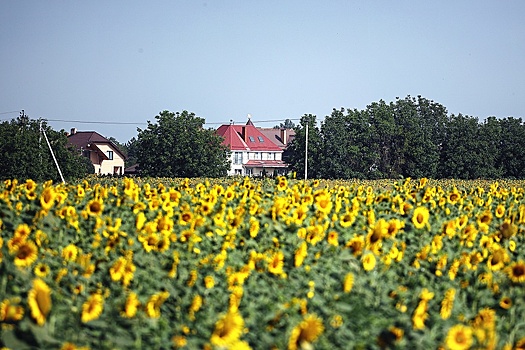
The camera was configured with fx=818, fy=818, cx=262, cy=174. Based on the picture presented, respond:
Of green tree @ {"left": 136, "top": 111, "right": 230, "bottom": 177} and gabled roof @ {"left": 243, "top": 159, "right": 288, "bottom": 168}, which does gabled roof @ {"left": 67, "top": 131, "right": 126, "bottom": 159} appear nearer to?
green tree @ {"left": 136, "top": 111, "right": 230, "bottom": 177}

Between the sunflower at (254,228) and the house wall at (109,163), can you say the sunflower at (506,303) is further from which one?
the house wall at (109,163)

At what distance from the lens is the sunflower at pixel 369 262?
18.5 ft

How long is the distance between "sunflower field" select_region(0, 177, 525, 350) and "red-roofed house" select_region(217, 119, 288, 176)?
75.1m

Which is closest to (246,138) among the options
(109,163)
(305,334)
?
(109,163)

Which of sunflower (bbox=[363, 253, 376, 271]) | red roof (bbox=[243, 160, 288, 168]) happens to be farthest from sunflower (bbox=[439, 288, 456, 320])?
red roof (bbox=[243, 160, 288, 168])

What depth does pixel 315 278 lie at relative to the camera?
5.33m

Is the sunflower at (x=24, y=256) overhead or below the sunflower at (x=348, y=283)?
overhead

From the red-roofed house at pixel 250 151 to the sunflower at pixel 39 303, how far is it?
257 ft

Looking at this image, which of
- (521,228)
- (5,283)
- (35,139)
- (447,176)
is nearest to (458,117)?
(447,176)

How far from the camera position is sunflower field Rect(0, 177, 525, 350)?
4191 mm

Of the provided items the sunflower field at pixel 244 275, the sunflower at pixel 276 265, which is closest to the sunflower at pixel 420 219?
the sunflower field at pixel 244 275

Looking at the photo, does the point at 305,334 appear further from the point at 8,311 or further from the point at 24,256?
the point at 24,256

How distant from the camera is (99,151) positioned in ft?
241

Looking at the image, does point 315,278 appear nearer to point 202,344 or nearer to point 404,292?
point 404,292
